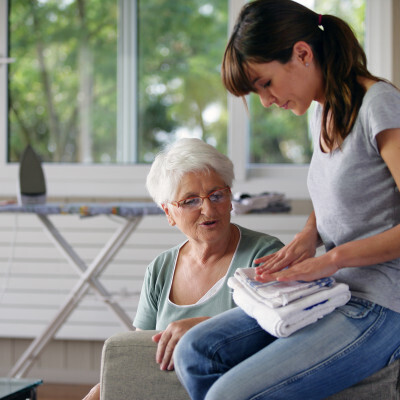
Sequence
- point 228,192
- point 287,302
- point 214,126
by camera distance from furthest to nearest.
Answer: point 214,126 → point 228,192 → point 287,302

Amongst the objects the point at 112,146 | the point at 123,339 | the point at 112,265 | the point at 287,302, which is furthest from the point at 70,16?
the point at 287,302

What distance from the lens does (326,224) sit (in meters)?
1.56

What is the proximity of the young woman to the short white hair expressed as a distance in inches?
14.4

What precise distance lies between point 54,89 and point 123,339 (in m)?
2.60

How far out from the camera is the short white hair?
74.9 inches

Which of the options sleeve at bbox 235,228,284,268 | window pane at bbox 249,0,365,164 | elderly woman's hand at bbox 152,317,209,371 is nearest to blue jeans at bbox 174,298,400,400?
elderly woman's hand at bbox 152,317,209,371

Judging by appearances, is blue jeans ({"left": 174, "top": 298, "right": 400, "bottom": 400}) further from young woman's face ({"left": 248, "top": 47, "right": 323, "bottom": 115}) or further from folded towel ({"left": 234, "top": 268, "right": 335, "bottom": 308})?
young woman's face ({"left": 248, "top": 47, "right": 323, "bottom": 115})

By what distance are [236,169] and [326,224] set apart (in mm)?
1982

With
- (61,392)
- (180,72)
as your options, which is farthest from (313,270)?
(180,72)

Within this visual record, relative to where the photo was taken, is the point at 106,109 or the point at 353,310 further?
the point at 106,109

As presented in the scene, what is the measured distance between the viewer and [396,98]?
1.40 metres

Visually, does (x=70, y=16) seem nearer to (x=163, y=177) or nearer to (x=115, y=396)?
(x=163, y=177)

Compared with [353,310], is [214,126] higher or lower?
higher

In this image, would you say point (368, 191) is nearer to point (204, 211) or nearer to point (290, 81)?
point (290, 81)
